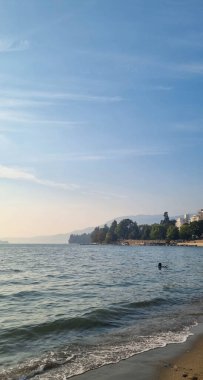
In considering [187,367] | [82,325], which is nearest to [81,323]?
[82,325]

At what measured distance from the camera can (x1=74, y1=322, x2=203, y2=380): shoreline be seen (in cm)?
1202

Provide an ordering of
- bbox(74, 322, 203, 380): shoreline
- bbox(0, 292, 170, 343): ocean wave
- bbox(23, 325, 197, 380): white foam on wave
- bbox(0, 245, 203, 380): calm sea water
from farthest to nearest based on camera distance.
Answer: bbox(0, 292, 170, 343): ocean wave, bbox(0, 245, 203, 380): calm sea water, bbox(23, 325, 197, 380): white foam on wave, bbox(74, 322, 203, 380): shoreline

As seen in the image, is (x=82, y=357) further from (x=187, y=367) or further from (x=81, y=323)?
(x=81, y=323)

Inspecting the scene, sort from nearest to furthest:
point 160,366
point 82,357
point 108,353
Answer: point 160,366, point 82,357, point 108,353

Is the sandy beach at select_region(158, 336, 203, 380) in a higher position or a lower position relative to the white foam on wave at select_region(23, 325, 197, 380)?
higher

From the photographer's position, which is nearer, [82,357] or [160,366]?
[160,366]

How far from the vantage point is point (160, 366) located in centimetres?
1305

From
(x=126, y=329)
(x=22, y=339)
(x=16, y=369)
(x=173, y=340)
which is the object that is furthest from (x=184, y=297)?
(x=16, y=369)

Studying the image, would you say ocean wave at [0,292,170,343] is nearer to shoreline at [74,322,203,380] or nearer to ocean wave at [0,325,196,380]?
ocean wave at [0,325,196,380]

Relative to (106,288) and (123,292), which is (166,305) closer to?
(123,292)

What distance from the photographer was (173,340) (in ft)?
55.3

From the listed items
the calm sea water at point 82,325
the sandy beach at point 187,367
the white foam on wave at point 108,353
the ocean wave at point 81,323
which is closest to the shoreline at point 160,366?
the sandy beach at point 187,367

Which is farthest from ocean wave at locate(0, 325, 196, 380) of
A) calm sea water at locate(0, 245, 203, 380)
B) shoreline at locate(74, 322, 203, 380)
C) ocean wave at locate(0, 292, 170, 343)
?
ocean wave at locate(0, 292, 170, 343)

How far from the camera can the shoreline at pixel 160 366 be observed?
12.0 m
